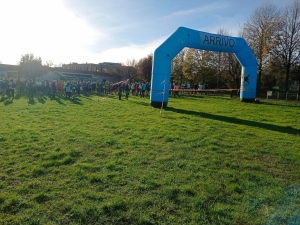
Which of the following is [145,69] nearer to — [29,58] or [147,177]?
[29,58]

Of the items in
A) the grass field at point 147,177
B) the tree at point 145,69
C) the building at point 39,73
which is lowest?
the grass field at point 147,177

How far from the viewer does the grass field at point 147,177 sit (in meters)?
3.39

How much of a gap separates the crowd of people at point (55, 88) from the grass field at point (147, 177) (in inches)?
538

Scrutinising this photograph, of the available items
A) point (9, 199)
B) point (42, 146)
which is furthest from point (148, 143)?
point (9, 199)

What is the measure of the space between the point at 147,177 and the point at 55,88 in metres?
19.4

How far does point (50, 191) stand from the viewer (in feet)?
13.0

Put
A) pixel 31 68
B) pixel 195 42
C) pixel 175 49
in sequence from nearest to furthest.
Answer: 1. pixel 175 49
2. pixel 195 42
3. pixel 31 68

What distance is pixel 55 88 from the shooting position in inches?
856

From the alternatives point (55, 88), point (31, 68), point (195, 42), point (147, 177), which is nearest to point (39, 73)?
point (31, 68)

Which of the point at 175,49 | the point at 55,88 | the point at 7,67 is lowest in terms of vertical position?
the point at 55,88

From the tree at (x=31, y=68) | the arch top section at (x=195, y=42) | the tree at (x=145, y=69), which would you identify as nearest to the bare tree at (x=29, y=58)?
the tree at (x=31, y=68)

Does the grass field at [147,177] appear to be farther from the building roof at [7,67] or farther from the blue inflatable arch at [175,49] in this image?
the building roof at [7,67]

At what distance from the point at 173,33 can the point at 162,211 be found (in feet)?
42.9

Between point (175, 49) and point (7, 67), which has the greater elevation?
point (7, 67)
